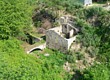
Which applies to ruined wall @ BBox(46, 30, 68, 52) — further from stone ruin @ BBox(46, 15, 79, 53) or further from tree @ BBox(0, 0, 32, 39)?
tree @ BBox(0, 0, 32, 39)

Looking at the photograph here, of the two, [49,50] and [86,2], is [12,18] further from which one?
[86,2]

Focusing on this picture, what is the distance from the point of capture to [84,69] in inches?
1131

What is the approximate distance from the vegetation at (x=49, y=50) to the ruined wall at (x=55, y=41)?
0.65m

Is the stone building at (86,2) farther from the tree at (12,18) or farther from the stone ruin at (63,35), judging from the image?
the tree at (12,18)

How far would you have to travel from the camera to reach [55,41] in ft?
103

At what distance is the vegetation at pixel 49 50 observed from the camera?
88.3 feet

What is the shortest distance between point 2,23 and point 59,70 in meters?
7.65

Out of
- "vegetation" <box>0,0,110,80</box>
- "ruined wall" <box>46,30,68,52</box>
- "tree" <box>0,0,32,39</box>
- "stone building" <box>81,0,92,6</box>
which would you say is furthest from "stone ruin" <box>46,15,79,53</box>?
"stone building" <box>81,0,92,6</box>

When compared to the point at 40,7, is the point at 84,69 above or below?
below

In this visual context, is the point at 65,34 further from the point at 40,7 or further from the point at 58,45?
the point at 40,7

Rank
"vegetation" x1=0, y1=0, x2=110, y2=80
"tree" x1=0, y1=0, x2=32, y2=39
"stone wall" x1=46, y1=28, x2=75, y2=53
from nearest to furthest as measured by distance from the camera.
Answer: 1. "vegetation" x1=0, y1=0, x2=110, y2=80
2. "tree" x1=0, y1=0, x2=32, y2=39
3. "stone wall" x1=46, y1=28, x2=75, y2=53

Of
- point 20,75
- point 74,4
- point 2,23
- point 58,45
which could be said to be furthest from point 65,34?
point 20,75

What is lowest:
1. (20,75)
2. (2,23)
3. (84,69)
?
(84,69)

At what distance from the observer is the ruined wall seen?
30.8 meters
